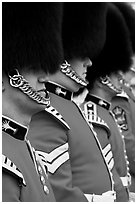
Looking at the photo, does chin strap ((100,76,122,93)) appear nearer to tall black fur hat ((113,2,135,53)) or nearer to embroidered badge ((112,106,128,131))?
embroidered badge ((112,106,128,131))

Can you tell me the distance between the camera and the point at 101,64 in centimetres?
415

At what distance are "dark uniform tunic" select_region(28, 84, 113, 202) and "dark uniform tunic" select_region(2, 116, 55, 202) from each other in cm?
28

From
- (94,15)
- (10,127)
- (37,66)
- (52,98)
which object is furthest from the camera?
(94,15)

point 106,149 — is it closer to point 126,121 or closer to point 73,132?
point 73,132

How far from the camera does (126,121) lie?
4793 mm

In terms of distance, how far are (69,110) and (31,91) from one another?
79 cm

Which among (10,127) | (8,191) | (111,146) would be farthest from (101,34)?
(8,191)

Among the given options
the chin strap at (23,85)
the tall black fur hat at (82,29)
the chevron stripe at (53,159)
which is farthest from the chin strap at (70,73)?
the chin strap at (23,85)

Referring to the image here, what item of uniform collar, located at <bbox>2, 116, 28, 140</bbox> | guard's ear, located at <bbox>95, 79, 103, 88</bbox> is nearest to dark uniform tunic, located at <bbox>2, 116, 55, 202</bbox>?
uniform collar, located at <bbox>2, 116, 28, 140</bbox>

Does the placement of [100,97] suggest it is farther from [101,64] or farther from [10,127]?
[10,127]

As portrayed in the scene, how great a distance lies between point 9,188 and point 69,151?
829mm

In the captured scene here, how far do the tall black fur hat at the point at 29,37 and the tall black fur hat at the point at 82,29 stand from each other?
59 centimetres

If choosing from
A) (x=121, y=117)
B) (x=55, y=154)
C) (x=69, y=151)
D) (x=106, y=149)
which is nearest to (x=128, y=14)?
(x=121, y=117)

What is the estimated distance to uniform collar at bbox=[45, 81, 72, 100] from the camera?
9.39 feet
